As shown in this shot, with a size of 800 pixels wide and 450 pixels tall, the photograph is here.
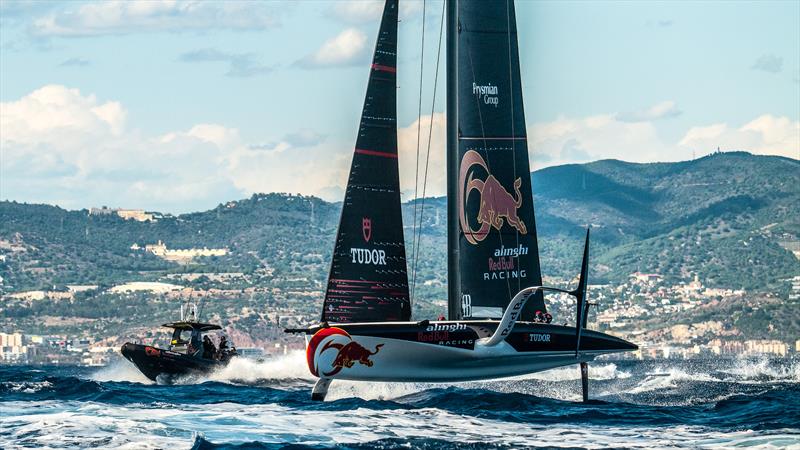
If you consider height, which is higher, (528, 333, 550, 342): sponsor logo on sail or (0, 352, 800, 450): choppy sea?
(528, 333, 550, 342): sponsor logo on sail

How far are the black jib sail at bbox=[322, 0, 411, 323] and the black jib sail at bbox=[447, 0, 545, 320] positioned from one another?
6.67 feet

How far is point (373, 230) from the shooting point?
47.7 metres

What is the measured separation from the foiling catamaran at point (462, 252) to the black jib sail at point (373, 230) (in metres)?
0.03

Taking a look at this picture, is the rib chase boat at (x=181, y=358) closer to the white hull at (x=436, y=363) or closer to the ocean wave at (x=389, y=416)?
the ocean wave at (x=389, y=416)

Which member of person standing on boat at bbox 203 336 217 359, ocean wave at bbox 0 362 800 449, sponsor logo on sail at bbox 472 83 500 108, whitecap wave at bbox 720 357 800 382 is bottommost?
ocean wave at bbox 0 362 800 449

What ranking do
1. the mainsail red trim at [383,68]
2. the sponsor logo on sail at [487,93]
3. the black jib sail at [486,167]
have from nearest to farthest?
the mainsail red trim at [383,68], the black jib sail at [486,167], the sponsor logo on sail at [487,93]

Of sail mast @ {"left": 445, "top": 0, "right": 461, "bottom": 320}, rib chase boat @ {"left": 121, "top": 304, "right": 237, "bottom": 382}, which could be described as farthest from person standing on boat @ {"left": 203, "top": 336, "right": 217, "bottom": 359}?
sail mast @ {"left": 445, "top": 0, "right": 461, "bottom": 320}

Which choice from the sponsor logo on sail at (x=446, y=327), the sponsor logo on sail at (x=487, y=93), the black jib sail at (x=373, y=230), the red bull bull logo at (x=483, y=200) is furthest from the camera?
the sponsor logo on sail at (x=487, y=93)

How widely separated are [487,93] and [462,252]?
509cm

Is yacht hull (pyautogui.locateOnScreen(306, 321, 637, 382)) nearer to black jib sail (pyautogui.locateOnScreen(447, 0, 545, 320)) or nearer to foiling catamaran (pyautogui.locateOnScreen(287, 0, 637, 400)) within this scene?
foiling catamaran (pyautogui.locateOnScreen(287, 0, 637, 400))

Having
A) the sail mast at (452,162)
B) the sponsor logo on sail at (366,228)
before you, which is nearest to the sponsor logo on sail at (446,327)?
the sail mast at (452,162)

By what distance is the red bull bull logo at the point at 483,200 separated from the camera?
164ft

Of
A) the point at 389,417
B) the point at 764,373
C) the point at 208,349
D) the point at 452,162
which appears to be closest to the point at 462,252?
the point at 452,162

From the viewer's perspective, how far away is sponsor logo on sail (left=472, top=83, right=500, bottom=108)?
5022 cm
